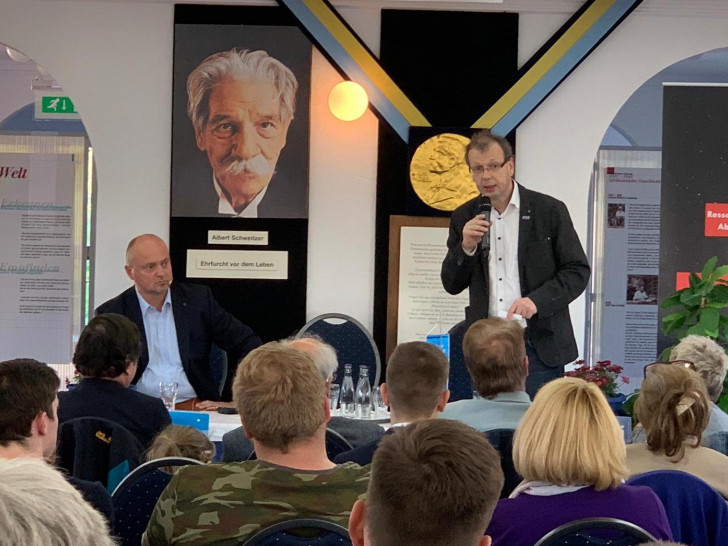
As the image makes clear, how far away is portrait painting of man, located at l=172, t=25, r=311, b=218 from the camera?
7039 millimetres

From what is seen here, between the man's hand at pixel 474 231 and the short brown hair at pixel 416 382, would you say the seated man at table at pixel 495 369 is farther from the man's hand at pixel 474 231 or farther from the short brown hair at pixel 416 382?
the man's hand at pixel 474 231

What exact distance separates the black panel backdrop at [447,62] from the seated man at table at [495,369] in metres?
3.46

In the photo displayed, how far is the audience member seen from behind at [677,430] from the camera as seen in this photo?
121 inches

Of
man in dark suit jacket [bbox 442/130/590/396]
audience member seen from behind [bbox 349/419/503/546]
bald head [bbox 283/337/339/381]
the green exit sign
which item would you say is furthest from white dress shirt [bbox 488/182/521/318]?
the green exit sign

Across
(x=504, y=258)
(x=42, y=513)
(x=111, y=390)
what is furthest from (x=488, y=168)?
(x=42, y=513)

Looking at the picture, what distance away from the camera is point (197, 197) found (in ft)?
23.2

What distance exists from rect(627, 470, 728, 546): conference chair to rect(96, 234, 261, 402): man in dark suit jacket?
3.17 m

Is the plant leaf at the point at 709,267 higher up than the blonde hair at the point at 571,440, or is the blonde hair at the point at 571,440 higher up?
the plant leaf at the point at 709,267

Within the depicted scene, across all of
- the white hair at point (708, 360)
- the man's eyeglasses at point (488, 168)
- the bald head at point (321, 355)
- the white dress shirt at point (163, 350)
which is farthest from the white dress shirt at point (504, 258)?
the white dress shirt at point (163, 350)

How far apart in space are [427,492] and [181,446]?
6.34 feet

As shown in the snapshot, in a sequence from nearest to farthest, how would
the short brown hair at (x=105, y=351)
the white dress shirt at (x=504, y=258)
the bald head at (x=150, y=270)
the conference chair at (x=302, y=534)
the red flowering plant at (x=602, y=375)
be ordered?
the conference chair at (x=302, y=534) < the short brown hair at (x=105, y=351) < the white dress shirt at (x=504, y=258) < the bald head at (x=150, y=270) < the red flowering plant at (x=602, y=375)

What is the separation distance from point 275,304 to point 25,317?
319 cm

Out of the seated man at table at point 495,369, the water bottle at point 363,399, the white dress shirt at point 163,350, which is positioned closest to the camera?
the seated man at table at point 495,369

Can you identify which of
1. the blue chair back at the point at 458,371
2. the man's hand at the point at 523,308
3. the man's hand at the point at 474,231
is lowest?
the blue chair back at the point at 458,371
